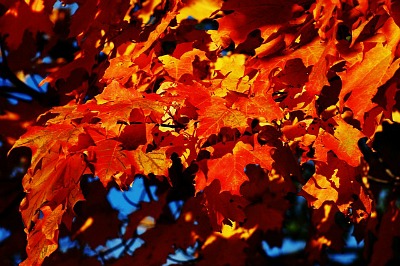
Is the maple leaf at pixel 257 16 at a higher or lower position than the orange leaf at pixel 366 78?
higher

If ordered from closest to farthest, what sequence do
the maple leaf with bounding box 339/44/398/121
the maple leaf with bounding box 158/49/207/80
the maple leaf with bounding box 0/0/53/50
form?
1. the maple leaf with bounding box 339/44/398/121
2. the maple leaf with bounding box 158/49/207/80
3. the maple leaf with bounding box 0/0/53/50

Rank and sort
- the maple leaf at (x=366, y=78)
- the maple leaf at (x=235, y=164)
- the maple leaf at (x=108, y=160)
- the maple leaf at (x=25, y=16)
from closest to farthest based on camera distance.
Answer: the maple leaf at (x=366, y=78), the maple leaf at (x=108, y=160), the maple leaf at (x=235, y=164), the maple leaf at (x=25, y=16)

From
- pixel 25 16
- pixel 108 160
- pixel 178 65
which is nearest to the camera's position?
pixel 108 160

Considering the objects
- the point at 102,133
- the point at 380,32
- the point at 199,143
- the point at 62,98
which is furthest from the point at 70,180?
the point at 62,98

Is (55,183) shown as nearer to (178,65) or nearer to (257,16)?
(178,65)

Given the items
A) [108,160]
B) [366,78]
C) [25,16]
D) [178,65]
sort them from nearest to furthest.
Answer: [366,78]
[108,160]
[178,65]
[25,16]

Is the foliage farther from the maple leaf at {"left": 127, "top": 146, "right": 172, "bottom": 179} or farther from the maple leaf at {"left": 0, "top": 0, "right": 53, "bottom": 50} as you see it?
the maple leaf at {"left": 0, "top": 0, "right": 53, "bottom": 50}

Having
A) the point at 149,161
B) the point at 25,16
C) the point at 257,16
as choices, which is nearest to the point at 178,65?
the point at 257,16

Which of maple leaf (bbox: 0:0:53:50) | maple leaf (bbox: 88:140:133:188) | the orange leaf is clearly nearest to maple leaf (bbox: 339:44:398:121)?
the orange leaf

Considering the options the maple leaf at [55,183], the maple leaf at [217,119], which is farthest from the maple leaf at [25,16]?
the maple leaf at [217,119]

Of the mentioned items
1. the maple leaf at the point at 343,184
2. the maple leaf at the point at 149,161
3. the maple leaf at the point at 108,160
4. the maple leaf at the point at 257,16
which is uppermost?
the maple leaf at the point at 257,16

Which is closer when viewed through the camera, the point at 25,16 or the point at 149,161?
the point at 149,161

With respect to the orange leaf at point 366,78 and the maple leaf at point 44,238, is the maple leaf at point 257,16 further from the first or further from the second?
the maple leaf at point 44,238
